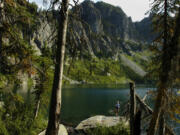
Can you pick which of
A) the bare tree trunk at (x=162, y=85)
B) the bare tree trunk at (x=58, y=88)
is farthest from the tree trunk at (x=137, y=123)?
the bare tree trunk at (x=58, y=88)

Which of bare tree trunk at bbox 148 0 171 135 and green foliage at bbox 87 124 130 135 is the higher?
bare tree trunk at bbox 148 0 171 135

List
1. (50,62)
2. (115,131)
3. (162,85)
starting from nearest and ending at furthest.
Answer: (162,85)
(50,62)
(115,131)

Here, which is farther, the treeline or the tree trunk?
the tree trunk

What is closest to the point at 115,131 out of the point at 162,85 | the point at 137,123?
the point at 137,123

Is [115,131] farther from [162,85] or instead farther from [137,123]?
[162,85]

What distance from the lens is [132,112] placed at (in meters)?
8.57

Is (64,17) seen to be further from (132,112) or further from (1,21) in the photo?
(132,112)

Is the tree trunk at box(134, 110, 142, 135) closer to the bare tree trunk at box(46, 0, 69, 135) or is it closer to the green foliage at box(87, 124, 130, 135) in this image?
the bare tree trunk at box(46, 0, 69, 135)

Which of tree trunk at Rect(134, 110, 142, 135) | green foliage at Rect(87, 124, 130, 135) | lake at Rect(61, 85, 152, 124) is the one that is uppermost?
tree trunk at Rect(134, 110, 142, 135)

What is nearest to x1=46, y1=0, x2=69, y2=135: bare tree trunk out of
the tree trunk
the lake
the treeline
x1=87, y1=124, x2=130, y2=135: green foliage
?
the treeline

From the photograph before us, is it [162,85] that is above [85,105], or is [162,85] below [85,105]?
above

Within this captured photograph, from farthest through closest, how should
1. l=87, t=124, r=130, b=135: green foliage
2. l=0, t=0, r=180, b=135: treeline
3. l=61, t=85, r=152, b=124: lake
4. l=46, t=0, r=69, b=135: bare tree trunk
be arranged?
l=61, t=85, r=152, b=124: lake → l=87, t=124, r=130, b=135: green foliage → l=46, t=0, r=69, b=135: bare tree trunk → l=0, t=0, r=180, b=135: treeline

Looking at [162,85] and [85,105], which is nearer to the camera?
[162,85]

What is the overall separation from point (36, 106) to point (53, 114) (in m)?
12.4
